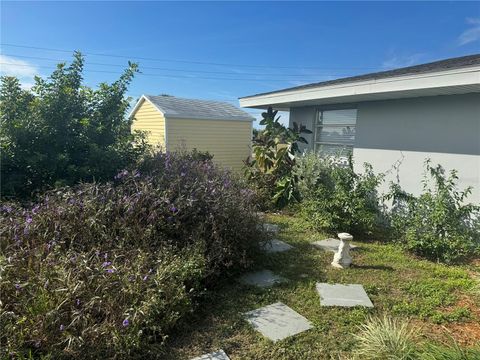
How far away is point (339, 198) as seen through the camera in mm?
4988

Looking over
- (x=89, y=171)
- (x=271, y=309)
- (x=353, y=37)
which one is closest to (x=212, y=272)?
(x=271, y=309)

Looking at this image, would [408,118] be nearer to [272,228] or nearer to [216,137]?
[272,228]

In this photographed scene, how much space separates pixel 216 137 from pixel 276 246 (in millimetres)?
9135

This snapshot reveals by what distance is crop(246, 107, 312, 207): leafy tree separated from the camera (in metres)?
6.63

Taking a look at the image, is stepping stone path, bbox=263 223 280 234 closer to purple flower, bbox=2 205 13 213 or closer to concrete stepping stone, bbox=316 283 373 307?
concrete stepping stone, bbox=316 283 373 307

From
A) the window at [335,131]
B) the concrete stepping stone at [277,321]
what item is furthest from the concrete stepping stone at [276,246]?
the window at [335,131]

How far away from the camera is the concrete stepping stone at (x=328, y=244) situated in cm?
439

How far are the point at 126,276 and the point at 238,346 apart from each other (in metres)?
1.01

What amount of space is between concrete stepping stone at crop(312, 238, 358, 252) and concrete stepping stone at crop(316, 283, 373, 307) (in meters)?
1.17

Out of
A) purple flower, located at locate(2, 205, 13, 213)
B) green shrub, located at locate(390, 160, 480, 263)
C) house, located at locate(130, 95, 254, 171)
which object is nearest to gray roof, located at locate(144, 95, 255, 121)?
house, located at locate(130, 95, 254, 171)

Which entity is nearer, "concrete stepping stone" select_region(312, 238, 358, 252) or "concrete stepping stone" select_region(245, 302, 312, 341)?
"concrete stepping stone" select_region(245, 302, 312, 341)

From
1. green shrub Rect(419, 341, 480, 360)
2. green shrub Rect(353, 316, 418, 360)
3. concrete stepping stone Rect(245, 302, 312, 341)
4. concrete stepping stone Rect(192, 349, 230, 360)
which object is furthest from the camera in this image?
concrete stepping stone Rect(245, 302, 312, 341)

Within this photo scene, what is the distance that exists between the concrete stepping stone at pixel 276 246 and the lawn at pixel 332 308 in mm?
130

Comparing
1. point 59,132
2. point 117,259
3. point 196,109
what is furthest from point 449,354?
point 196,109
